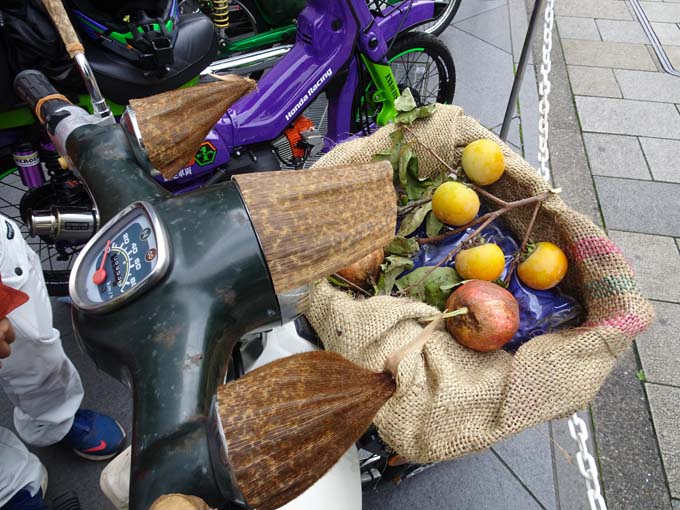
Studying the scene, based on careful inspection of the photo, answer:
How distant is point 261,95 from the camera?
9.37 feet

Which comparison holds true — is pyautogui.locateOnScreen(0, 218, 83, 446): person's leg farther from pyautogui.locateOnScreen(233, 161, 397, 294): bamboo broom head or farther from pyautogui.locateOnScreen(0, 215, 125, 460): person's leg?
pyautogui.locateOnScreen(233, 161, 397, 294): bamboo broom head

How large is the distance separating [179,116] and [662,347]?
2.85 m

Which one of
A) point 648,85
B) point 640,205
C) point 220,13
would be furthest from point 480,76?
point 220,13

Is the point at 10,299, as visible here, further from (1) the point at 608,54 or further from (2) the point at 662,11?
(2) the point at 662,11

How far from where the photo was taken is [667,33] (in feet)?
17.4

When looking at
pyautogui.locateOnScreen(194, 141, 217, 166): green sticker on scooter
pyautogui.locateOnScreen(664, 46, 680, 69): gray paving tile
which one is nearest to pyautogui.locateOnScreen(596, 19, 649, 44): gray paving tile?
pyautogui.locateOnScreen(664, 46, 680, 69): gray paving tile

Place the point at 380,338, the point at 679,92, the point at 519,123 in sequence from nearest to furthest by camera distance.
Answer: the point at 380,338 → the point at 519,123 → the point at 679,92

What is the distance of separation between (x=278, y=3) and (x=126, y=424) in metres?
3.11

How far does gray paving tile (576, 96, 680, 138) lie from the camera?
409 centimetres

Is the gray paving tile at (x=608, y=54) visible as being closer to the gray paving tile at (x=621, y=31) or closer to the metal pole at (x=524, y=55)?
the gray paving tile at (x=621, y=31)

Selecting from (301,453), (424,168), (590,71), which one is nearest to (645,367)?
(424,168)

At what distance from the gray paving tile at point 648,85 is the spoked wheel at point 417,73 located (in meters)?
1.77

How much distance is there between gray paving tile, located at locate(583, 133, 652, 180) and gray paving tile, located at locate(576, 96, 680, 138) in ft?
0.36

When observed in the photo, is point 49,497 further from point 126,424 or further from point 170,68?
point 170,68
